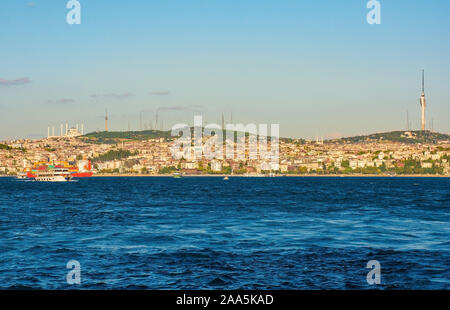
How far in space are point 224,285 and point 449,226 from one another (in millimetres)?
23527

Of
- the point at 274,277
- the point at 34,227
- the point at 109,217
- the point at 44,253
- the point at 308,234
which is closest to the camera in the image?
the point at 274,277

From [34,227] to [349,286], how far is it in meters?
24.3

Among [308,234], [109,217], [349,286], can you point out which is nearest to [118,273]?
[349,286]

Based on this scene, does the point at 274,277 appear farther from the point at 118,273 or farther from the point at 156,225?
the point at 156,225

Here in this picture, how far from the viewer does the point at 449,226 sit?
108 feet
